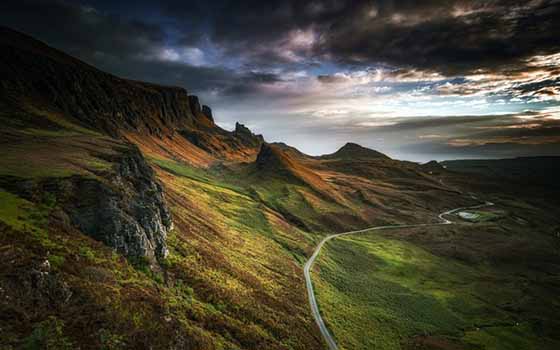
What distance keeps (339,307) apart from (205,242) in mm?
27249

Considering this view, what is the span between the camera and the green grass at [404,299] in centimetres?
4212

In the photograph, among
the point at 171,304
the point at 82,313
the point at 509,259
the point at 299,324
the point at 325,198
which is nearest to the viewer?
the point at 82,313

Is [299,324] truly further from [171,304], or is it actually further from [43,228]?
[43,228]

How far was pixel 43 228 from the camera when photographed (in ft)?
62.5

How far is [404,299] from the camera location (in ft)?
184

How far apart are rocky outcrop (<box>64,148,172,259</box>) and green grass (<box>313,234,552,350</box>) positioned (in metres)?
29.7

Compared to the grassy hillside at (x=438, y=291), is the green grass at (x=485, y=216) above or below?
above

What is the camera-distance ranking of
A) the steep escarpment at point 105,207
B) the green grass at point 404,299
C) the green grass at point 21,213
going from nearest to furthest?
the green grass at point 21,213, the steep escarpment at point 105,207, the green grass at point 404,299

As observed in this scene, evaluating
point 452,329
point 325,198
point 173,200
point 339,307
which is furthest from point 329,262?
point 325,198

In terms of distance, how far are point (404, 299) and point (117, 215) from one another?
59224 millimetres

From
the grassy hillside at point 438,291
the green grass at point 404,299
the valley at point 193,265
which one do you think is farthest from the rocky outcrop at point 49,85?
the grassy hillside at point 438,291

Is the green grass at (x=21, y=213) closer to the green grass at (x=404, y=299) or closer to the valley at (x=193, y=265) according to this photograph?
the valley at (x=193, y=265)

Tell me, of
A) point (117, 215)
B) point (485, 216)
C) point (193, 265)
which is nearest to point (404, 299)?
point (193, 265)

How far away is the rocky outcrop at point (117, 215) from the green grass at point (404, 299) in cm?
2965
